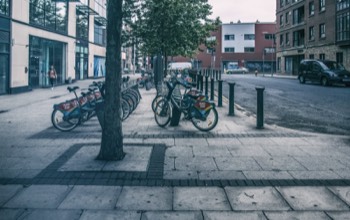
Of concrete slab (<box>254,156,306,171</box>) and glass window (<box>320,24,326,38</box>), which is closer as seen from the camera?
concrete slab (<box>254,156,306,171</box>)

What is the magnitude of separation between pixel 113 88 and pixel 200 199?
2605mm

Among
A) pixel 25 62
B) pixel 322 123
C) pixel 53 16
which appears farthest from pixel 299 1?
pixel 322 123

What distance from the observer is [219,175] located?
536 cm

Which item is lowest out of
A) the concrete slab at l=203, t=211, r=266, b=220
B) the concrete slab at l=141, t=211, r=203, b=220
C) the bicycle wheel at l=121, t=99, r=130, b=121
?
the concrete slab at l=141, t=211, r=203, b=220

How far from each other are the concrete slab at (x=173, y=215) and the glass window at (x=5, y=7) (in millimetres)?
17971

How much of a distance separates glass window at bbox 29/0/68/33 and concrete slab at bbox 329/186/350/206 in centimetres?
2166

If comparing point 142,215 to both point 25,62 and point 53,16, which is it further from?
point 53,16

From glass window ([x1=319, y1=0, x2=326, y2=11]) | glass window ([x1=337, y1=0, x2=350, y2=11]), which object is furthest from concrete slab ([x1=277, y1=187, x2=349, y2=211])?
glass window ([x1=319, y1=0, x2=326, y2=11])

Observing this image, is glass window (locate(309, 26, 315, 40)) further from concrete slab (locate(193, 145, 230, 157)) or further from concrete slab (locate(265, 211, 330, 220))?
concrete slab (locate(265, 211, 330, 220))

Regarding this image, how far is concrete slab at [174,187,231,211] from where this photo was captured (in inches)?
163

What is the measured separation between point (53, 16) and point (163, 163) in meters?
23.5

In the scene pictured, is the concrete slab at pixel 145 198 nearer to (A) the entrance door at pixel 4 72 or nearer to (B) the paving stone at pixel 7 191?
(B) the paving stone at pixel 7 191

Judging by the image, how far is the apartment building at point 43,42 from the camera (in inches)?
770

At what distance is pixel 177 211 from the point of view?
4.03m
